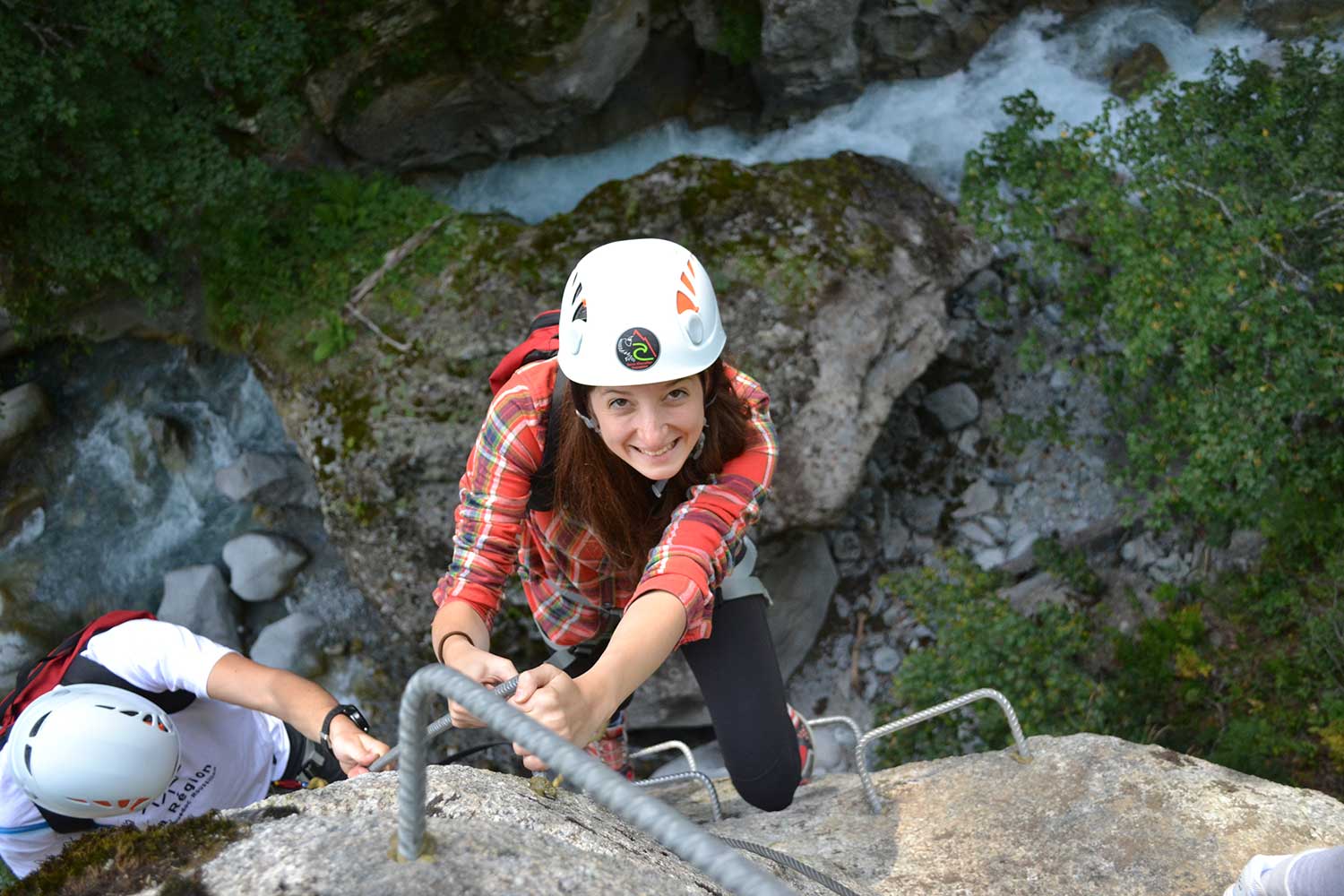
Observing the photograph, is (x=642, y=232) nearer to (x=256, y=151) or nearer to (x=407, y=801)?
(x=256, y=151)

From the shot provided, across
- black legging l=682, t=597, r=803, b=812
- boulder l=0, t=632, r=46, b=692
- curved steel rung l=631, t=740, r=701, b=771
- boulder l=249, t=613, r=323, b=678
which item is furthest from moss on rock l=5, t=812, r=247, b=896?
boulder l=0, t=632, r=46, b=692

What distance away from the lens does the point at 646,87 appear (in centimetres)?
941

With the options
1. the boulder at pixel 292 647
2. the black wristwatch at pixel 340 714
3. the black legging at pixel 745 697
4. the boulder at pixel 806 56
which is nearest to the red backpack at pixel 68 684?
the black wristwatch at pixel 340 714

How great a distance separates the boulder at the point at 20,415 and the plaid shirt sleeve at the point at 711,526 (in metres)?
7.52

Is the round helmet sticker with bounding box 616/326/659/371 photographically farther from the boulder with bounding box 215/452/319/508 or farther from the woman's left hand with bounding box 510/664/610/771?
the boulder with bounding box 215/452/319/508

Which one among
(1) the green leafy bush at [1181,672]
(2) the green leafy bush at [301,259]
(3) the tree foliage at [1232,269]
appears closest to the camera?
(3) the tree foliage at [1232,269]

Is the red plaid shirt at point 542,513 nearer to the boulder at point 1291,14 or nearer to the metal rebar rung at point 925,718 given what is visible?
the metal rebar rung at point 925,718

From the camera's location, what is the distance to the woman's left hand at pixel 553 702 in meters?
2.14

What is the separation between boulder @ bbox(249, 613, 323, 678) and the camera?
820 cm

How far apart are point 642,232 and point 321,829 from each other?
606 cm

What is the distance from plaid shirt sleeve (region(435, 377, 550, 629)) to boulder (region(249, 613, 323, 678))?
5594 millimetres

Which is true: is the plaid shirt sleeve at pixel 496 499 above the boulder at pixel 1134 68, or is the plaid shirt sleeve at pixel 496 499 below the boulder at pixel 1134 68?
above

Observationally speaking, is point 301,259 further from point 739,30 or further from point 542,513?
point 542,513

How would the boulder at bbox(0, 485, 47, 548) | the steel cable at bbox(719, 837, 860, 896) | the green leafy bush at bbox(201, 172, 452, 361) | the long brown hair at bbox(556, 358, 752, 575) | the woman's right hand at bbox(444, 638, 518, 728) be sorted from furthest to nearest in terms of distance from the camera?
the boulder at bbox(0, 485, 47, 548) → the green leafy bush at bbox(201, 172, 452, 361) → the long brown hair at bbox(556, 358, 752, 575) → the steel cable at bbox(719, 837, 860, 896) → the woman's right hand at bbox(444, 638, 518, 728)
